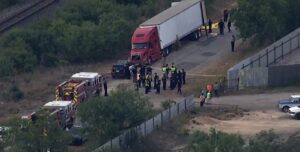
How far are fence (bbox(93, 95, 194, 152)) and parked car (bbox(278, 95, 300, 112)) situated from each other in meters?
4.25

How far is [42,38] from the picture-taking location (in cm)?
8181

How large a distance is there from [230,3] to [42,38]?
1782 centimetres

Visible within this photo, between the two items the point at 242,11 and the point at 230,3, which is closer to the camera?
the point at 242,11

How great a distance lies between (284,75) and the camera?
75.5 metres

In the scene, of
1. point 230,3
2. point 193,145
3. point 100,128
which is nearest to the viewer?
point 193,145

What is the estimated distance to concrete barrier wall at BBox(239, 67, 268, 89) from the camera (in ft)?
246

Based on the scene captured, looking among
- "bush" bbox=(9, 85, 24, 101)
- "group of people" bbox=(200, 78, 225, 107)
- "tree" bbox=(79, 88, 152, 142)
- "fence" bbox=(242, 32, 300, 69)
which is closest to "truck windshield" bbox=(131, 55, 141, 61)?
"group of people" bbox=(200, 78, 225, 107)

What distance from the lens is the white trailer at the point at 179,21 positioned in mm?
81562

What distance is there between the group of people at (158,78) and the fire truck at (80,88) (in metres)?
2.32

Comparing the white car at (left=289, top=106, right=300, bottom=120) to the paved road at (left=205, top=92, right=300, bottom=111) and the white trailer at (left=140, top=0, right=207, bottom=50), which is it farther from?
the white trailer at (left=140, top=0, right=207, bottom=50)

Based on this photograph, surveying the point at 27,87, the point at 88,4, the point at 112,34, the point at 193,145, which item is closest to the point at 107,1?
the point at 88,4

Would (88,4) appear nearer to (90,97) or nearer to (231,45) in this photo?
(231,45)

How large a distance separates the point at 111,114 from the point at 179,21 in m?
19.7

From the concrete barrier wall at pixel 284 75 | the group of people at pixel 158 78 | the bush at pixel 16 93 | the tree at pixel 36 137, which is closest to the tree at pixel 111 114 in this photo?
the tree at pixel 36 137
